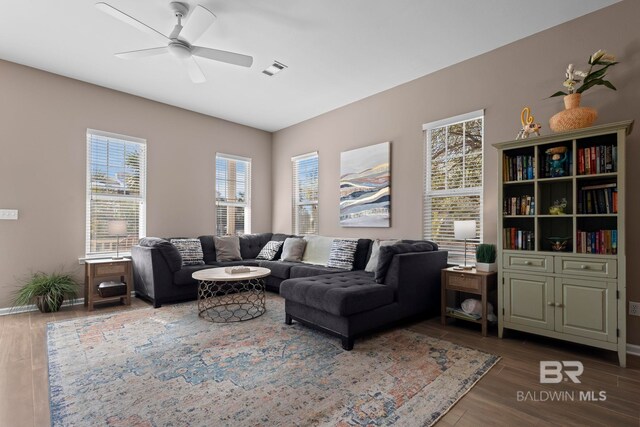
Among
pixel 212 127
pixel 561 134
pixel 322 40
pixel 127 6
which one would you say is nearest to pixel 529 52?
pixel 561 134

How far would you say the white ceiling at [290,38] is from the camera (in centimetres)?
286

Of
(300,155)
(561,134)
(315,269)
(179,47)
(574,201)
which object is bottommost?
(315,269)

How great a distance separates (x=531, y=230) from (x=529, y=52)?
1826mm

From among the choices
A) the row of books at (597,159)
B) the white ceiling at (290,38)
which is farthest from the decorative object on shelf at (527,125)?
the white ceiling at (290,38)

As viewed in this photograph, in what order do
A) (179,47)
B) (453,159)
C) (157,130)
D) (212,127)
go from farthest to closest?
1. (212,127)
2. (157,130)
3. (453,159)
4. (179,47)

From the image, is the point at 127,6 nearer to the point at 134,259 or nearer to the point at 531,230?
the point at 134,259

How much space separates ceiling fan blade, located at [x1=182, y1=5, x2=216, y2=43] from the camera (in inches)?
103

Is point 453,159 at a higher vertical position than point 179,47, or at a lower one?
lower

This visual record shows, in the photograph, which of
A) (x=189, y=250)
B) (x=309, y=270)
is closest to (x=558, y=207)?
(x=309, y=270)

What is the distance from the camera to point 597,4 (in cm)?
281

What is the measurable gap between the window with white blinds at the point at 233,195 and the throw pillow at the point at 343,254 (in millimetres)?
2386

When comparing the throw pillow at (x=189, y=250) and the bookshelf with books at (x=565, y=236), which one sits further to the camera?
the throw pillow at (x=189, y=250)

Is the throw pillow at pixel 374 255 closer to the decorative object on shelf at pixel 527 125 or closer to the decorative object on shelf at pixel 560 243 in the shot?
the decorative object on shelf at pixel 560 243
